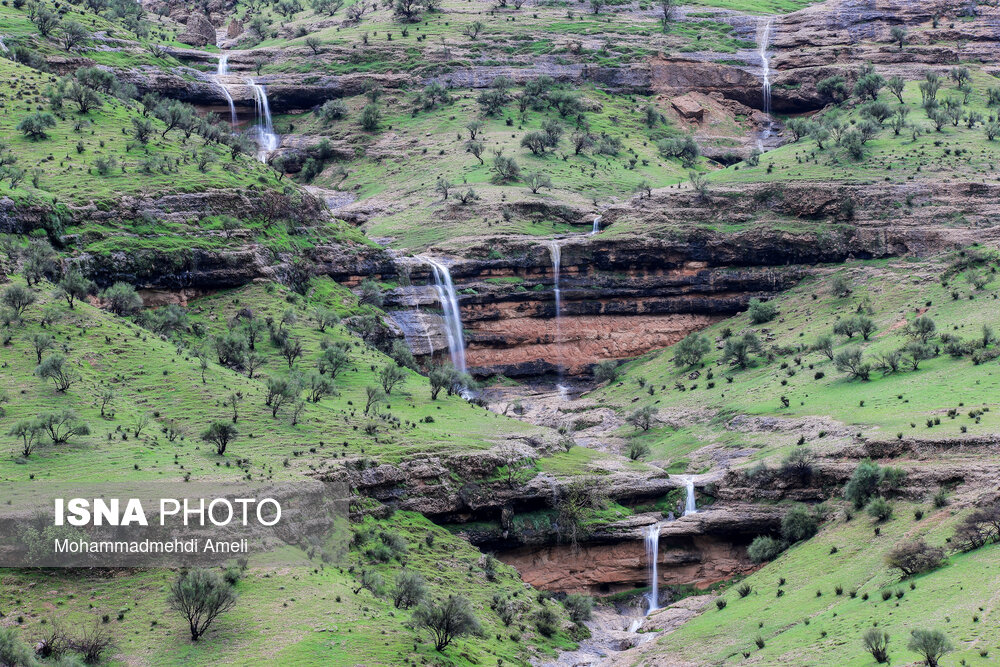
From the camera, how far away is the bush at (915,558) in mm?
71688

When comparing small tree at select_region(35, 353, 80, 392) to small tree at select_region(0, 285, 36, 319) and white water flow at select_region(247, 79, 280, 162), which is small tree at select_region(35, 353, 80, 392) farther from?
white water flow at select_region(247, 79, 280, 162)

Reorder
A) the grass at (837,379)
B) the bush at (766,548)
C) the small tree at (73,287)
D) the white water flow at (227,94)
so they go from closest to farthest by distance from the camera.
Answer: the bush at (766,548) → the grass at (837,379) → the small tree at (73,287) → the white water flow at (227,94)

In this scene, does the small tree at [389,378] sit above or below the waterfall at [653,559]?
above

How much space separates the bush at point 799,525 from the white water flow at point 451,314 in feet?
161

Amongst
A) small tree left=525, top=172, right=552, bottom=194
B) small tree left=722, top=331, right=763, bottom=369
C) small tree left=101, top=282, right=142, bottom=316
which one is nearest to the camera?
small tree left=101, top=282, right=142, bottom=316

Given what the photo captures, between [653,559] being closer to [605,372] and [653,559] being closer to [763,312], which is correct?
[605,372]

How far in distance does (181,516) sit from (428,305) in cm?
6267

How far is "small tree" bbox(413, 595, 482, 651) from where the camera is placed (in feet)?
236

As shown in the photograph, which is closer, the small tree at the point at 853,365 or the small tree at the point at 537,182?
the small tree at the point at 853,365

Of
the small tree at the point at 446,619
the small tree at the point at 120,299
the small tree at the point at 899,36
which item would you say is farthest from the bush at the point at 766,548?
the small tree at the point at 899,36

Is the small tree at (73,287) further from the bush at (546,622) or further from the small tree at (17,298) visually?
the bush at (546,622)

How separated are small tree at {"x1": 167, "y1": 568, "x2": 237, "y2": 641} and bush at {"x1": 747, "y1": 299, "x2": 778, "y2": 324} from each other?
80715 millimetres

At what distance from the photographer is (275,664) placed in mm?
64312

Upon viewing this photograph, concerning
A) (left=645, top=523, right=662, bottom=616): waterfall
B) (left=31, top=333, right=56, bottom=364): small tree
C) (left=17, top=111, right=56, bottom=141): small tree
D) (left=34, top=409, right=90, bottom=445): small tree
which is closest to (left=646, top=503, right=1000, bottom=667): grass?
(left=645, top=523, right=662, bottom=616): waterfall
